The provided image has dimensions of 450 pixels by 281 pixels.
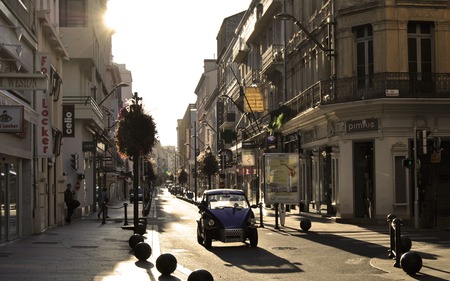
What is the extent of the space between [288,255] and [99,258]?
4515 mm

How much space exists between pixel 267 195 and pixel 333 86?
5.76 metres

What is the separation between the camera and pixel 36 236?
77.8 feet

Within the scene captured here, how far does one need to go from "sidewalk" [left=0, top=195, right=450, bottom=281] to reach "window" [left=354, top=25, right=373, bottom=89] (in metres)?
7.04

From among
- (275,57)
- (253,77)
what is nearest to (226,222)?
(275,57)

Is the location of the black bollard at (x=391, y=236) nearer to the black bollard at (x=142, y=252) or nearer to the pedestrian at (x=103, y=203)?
the black bollard at (x=142, y=252)

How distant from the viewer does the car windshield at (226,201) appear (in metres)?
21.7

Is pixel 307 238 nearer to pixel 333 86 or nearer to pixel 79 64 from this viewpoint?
pixel 333 86

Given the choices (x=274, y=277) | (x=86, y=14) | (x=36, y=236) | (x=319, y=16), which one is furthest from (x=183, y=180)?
(x=274, y=277)

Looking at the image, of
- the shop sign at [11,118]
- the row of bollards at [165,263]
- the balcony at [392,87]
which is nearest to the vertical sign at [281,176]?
the balcony at [392,87]

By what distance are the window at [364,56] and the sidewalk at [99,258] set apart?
23.1ft

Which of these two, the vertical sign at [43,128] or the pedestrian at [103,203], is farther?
the pedestrian at [103,203]

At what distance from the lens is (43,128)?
24297mm

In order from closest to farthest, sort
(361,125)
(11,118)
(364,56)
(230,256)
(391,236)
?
(391,236)
(11,118)
(230,256)
(361,125)
(364,56)

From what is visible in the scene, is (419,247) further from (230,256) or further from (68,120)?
(68,120)
